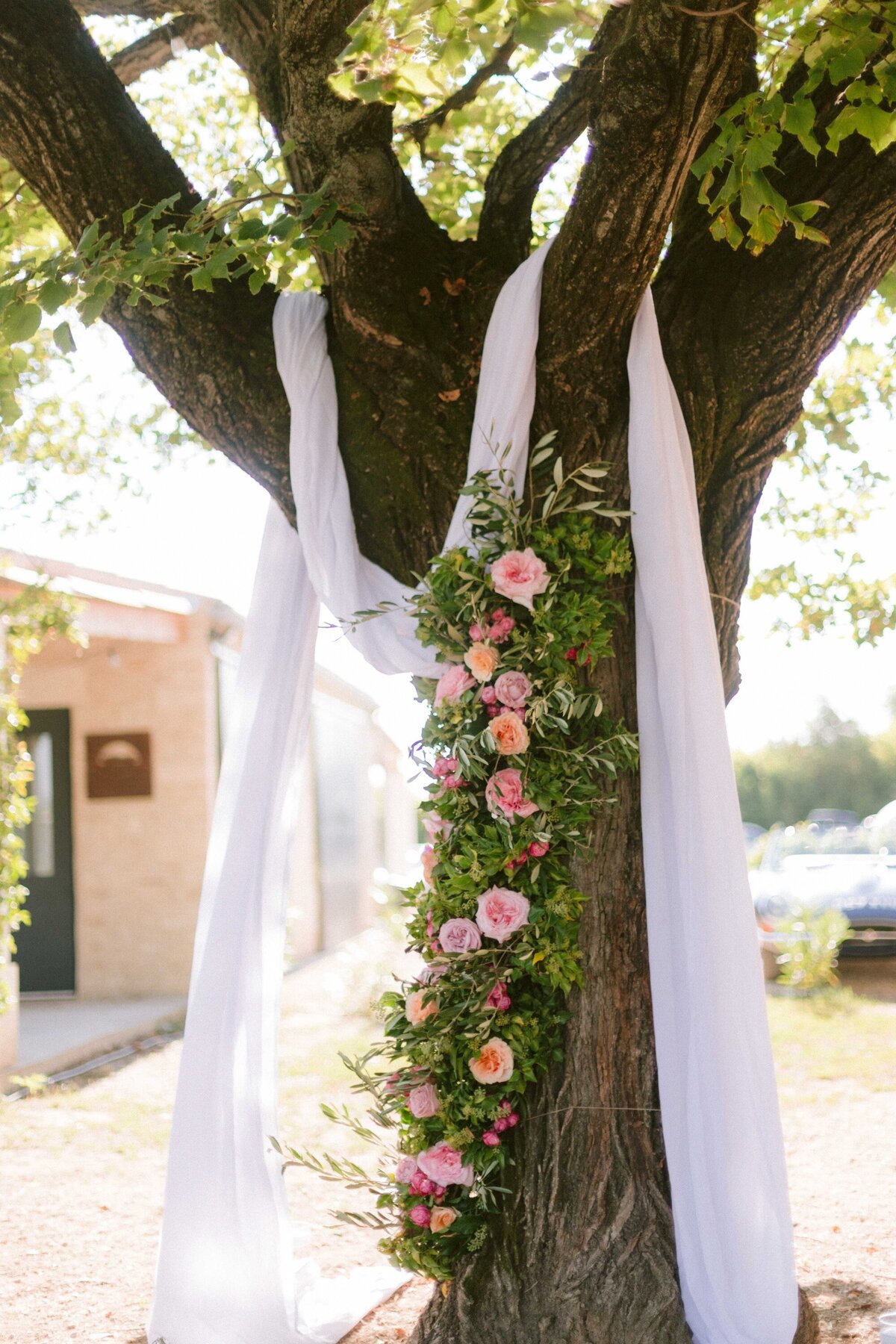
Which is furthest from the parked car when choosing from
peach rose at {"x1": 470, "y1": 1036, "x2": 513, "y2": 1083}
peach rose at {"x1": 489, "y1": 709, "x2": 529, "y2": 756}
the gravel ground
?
peach rose at {"x1": 489, "y1": 709, "x2": 529, "y2": 756}

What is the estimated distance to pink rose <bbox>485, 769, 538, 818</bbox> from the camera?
3010 millimetres

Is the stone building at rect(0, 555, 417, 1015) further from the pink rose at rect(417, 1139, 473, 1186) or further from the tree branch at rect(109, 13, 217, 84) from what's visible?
the pink rose at rect(417, 1139, 473, 1186)

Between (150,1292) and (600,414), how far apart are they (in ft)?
10.3

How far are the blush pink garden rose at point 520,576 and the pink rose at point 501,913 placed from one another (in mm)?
712

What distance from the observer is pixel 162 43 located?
4.44 m

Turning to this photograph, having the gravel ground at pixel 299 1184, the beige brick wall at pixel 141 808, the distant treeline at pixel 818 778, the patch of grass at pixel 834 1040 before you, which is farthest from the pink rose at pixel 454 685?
the distant treeline at pixel 818 778

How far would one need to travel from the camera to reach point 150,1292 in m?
4.02

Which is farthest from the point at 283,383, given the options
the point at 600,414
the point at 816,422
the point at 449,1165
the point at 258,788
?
the point at 816,422

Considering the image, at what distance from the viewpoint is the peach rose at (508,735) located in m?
2.99

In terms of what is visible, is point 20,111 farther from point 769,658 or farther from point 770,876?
point 770,876

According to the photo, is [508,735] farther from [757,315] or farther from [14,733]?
[14,733]

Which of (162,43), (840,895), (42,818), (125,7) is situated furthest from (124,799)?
(125,7)

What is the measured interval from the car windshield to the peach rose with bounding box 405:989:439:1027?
8379 millimetres

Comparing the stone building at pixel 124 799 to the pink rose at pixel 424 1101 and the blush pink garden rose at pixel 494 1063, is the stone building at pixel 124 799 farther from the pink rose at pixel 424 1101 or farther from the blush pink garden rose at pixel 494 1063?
the blush pink garden rose at pixel 494 1063
